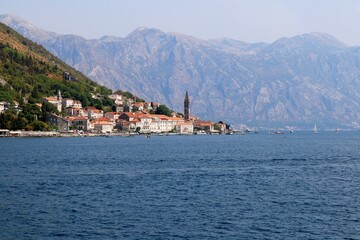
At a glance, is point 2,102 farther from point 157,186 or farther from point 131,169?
point 157,186

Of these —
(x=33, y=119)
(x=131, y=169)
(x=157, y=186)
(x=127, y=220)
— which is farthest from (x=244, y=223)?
(x=33, y=119)

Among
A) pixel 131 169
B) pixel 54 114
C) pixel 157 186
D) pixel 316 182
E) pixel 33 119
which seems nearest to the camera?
pixel 157 186

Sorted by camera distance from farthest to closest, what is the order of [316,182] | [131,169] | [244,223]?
[131,169]
[316,182]
[244,223]

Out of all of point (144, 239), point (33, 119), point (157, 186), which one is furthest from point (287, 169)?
point (33, 119)

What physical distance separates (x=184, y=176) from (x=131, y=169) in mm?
9319

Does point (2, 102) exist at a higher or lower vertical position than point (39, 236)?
higher

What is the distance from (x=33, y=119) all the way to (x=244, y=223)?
449ft

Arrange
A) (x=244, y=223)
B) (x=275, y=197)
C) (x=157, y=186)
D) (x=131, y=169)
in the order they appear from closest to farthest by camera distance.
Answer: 1. (x=244, y=223)
2. (x=275, y=197)
3. (x=157, y=186)
4. (x=131, y=169)

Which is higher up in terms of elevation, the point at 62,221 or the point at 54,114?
the point at 54,114

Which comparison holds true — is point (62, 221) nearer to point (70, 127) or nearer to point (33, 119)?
point (33, 119)

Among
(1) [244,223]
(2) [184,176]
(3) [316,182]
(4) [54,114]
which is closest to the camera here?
(1) [244,223]

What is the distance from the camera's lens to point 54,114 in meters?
184

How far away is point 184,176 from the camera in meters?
65.3

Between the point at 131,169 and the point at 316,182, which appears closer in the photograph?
the point at 316,182
